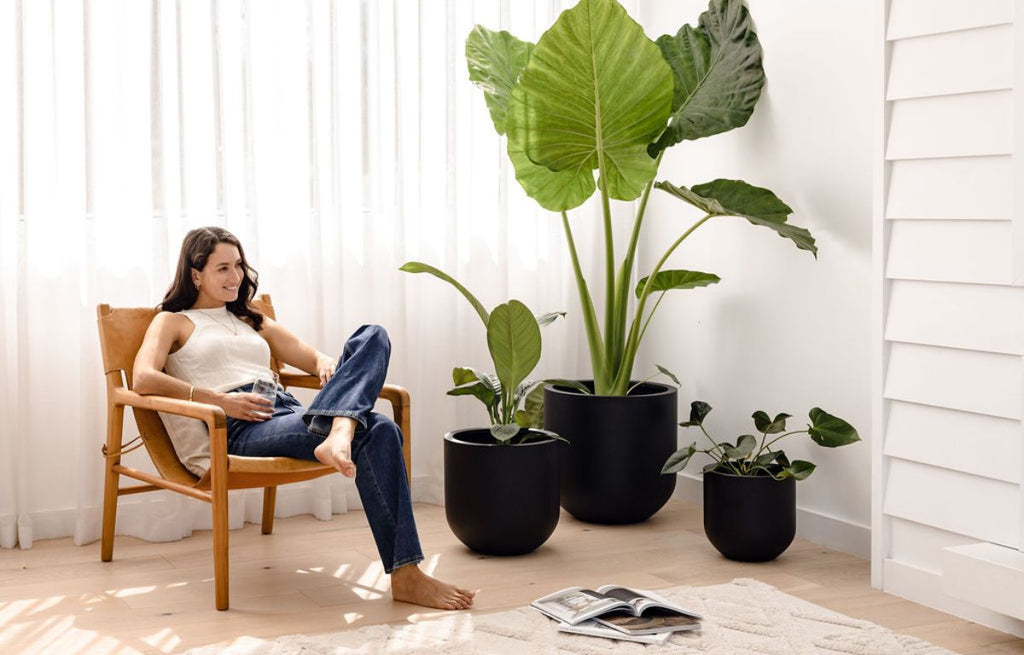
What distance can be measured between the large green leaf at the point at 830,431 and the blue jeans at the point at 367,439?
1.20 m

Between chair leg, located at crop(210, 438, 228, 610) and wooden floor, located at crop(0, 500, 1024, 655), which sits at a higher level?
chair leg, located at crop(210, 438, 228, 610)

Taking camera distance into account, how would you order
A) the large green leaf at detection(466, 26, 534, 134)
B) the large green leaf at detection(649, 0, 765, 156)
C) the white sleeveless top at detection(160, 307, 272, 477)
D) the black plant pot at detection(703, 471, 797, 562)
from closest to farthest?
the white sleeveless top at detection(160, 307, 272, 477) < the black plant pot at detection(703, 471, 797, 562) < the large green leaf at detection(649, 0, 765, 156) < the large green leaf at detection(466, 26, 534, 134)

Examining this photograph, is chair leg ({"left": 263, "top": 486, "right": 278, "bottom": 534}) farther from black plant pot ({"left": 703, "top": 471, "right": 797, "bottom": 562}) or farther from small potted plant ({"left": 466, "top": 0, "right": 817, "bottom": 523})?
black plant pot ({"left": 703, "top": 471, "right": 797, "bottom": 562})

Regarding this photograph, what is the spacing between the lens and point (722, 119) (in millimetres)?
3715

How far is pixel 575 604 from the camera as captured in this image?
2812 mm

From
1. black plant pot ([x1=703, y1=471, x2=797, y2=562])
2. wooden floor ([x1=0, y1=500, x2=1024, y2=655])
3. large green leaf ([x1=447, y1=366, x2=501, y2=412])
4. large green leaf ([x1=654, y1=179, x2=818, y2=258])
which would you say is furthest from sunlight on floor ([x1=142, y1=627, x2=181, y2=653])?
large green leaf ([x1=654, y1=179, x2=818, y2=258])

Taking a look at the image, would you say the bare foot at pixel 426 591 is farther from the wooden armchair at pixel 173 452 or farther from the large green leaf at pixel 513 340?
the large green leaf at pixel 513 340

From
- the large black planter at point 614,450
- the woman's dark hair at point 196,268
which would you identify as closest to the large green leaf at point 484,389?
the large black planter at point 614,450

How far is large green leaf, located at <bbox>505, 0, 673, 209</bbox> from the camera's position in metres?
3.43

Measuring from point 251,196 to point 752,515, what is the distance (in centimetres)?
191

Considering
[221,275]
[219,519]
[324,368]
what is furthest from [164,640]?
[221,275]

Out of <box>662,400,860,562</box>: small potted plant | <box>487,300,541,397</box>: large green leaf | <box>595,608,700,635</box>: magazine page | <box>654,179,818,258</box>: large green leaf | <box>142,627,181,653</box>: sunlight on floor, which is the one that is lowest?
<box>142,627,181,653</box>: sunlight on floor

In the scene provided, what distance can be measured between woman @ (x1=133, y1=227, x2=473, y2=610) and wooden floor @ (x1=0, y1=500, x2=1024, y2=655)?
196mm

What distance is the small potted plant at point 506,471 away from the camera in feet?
10.9
